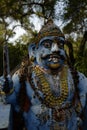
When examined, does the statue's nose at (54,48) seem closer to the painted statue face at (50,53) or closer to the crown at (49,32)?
the painted statue face at (50,53)

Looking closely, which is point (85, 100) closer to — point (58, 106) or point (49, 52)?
point (58, 106)

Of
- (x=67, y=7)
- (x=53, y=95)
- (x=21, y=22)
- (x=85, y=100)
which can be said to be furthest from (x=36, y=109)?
(x=21, y=22)

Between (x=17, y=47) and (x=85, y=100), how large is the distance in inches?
861

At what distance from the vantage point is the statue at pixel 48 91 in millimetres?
5344

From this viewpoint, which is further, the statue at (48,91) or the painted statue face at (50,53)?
the painted statue face at (50,53)

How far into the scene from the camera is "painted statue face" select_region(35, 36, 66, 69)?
548 cm

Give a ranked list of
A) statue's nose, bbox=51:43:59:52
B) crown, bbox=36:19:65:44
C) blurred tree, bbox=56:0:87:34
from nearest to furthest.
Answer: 1. statue's nose, bbox=51:43:59:52
2. crown, bbox=36:19:65:44
3. blurred tree, bbox=56:0:87:34

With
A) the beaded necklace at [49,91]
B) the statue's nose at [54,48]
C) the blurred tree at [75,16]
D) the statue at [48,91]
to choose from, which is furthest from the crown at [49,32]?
the blurred tree at [75,16]

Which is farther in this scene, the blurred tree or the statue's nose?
the blurred tree

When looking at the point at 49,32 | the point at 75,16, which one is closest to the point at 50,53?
the point at 49,32

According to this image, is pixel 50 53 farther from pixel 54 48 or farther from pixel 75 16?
pixel 75 16

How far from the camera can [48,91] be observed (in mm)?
5398

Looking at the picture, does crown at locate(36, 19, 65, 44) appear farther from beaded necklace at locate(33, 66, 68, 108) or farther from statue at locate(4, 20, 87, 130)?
beaded necklace at locate(33, 66, 68, 108)

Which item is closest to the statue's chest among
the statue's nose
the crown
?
the statue's nose
